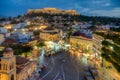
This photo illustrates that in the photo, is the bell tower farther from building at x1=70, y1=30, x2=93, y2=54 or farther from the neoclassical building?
building at x1=70, y1=30, x2=93, y2=54

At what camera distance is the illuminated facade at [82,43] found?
49469 mm

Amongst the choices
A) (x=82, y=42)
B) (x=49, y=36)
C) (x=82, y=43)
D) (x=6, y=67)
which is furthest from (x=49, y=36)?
(x=6, y=67)

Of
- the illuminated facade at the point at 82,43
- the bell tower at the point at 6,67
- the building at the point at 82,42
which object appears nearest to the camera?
the bell tower at the point at 6,67

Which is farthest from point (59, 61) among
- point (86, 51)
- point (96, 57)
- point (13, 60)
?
point (13, 60)

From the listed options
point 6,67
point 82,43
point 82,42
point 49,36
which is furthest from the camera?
point 49,36

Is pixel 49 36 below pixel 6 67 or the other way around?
below

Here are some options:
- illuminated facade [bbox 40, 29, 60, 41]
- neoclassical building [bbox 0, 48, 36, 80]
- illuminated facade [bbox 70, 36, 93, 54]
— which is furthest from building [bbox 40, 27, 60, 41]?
neoclassical building [bbox 0, 48, 36, 80]

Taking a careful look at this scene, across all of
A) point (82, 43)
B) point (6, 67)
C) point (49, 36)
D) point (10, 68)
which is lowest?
point (82, 43)

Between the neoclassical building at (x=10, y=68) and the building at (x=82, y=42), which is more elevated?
the neoclassical building at (x=10, y=68)

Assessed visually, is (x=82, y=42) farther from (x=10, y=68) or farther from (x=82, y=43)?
(x=10, y=68)

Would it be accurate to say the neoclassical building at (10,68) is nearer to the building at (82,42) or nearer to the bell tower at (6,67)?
the bell tower at (6,67)

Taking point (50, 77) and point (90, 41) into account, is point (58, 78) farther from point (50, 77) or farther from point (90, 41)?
point (90, 41)

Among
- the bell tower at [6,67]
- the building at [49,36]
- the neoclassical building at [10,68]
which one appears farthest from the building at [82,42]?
the bell tower at [6,67]

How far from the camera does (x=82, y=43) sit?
54281mm
